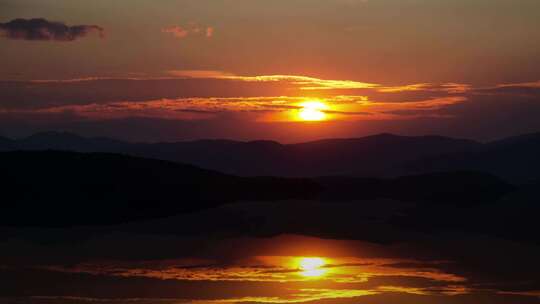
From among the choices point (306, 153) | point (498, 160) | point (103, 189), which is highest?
point (306, 153)

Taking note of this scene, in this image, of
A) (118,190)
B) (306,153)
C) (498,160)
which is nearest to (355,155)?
(306,153)

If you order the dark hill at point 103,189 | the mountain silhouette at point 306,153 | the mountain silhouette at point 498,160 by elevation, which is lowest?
the dark hill at point 103,189

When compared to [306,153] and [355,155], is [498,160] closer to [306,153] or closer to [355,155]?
[355,155]

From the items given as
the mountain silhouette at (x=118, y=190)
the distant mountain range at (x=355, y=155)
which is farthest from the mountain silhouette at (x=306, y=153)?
the mountain silhouette at (x=118, y=190)

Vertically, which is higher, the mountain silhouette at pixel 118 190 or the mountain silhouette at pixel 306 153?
the mountain silhouette at pixel 306 153

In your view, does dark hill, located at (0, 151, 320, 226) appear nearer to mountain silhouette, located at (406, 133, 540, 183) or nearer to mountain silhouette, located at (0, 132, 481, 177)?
mountain silhouette, located at (406, 133, 540, 183)

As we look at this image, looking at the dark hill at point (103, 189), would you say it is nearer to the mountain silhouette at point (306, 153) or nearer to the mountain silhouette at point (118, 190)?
the mountain silhouette at point (118, 190)

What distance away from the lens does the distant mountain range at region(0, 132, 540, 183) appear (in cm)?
9138

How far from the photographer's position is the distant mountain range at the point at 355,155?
9138cm

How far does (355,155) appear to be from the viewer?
116m

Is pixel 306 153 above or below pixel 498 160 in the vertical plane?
above

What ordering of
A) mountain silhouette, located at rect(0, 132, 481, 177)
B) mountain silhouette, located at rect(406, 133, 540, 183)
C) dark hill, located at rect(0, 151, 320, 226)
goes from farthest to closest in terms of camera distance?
mountain silhouette, located at rect(0, 132, 481, 177), mountain silhouette, located at rect(406, 133, 540, 183), dark hill, located at rect(0, 151, 320, 226)

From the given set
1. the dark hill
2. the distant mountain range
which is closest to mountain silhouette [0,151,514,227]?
the dark hill

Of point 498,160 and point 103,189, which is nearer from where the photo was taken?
point 103,189
